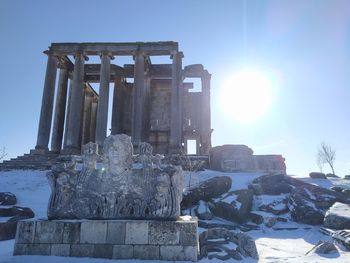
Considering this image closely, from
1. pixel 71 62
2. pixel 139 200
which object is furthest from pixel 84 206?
pixel 71 62

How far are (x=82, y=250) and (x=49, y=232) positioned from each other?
30.4 inches

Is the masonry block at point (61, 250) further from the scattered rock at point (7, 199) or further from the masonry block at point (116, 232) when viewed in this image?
the scattered rock at point (7, 199)

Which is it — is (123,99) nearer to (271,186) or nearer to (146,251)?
(271,186)

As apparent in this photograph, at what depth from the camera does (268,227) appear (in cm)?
1029

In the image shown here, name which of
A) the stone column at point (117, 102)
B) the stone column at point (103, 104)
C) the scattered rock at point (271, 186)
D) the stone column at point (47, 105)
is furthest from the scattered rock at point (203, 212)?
the stone column at point (117, 102)

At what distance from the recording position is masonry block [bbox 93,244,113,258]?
5.60m

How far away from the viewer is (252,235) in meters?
9.34

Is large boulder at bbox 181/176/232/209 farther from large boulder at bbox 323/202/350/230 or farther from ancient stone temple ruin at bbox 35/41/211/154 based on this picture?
ancient stone temple ruin at bbox 35/41/211/154

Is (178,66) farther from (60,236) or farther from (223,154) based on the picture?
(60,236)

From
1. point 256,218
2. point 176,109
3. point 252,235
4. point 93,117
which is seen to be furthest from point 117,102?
point 252,235

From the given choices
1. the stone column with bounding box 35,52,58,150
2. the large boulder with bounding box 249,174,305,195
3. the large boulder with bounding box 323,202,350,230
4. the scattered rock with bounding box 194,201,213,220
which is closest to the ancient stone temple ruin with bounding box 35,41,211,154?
the stone column with bounding box 35,52,58,150

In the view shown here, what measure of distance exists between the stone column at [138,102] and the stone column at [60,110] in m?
6.76

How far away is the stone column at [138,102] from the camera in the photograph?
2372 centimetres

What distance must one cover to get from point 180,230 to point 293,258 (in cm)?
265
